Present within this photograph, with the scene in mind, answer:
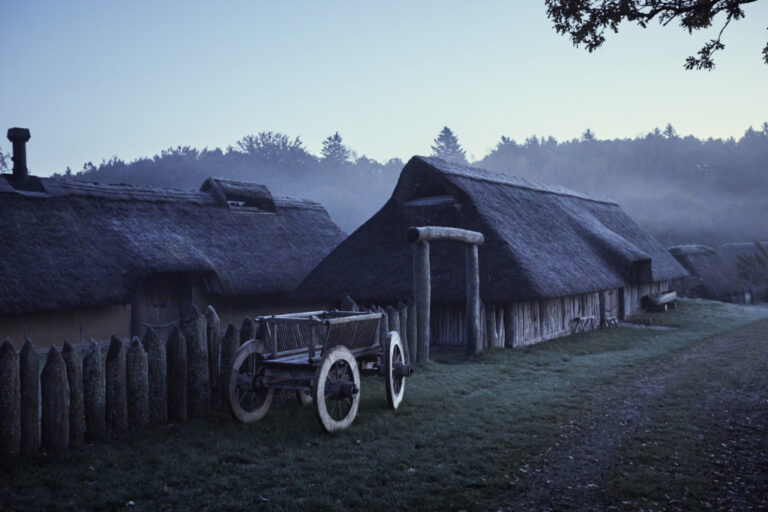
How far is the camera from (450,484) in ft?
16.9

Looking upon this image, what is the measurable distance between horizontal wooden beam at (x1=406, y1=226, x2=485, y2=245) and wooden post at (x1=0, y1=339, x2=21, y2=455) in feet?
23.6

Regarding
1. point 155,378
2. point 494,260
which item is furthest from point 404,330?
point 155,378

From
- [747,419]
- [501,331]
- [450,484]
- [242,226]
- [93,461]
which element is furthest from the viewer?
[242,226]

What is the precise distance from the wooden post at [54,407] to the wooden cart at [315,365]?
1727 mm

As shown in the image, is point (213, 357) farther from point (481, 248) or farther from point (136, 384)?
point (481, 248)

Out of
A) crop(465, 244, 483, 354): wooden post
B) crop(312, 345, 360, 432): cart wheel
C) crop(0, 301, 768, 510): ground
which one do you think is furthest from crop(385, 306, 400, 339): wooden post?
crop(312, 345, 360, 432): cart wheel

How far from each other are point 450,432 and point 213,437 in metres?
2.70

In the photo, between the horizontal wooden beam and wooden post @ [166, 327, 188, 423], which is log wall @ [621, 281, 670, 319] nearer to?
the horizontal wooden beam

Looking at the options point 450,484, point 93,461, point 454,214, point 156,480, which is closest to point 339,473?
point 450,484

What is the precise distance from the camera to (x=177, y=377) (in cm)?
720

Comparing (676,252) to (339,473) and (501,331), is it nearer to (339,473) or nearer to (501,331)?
(501,331)

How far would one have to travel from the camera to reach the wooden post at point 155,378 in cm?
695

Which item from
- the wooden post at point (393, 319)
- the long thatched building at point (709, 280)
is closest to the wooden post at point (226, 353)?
the wooden post at point (393, 319)

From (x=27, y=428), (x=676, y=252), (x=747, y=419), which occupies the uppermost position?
(x=676, y=252)
